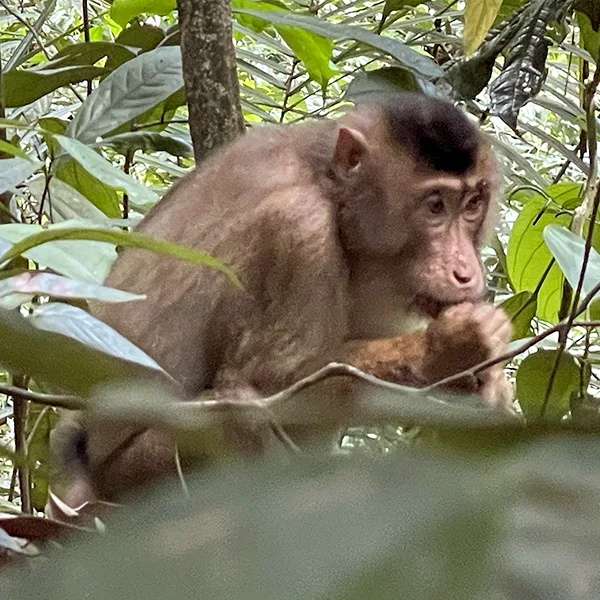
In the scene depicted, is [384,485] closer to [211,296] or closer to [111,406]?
[111,406]

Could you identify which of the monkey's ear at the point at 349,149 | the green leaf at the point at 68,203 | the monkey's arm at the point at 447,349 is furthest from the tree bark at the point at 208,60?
the monkey's arm at the point at 447,349

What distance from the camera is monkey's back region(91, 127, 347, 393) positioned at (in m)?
1.55

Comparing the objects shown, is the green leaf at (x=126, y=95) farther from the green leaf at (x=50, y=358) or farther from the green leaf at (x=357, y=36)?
the green leaf at (x=50, y=358)

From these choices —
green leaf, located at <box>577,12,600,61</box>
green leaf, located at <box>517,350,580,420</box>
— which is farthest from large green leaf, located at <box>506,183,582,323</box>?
green leaf, located at <box>517,350,580,420</box>

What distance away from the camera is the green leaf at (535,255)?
163 centimetres

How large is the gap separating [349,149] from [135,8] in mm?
463

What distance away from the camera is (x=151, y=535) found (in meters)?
0.17

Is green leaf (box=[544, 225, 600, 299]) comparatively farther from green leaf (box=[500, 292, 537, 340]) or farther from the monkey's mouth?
the monkey's mouth

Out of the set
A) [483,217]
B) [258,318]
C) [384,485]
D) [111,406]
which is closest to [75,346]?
[111,406]

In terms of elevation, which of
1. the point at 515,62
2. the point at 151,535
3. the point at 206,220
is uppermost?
the point at 151,535

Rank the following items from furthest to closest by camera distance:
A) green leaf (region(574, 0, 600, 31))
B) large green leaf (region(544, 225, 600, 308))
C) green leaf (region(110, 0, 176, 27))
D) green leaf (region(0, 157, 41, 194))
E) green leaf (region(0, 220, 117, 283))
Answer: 1. green leaf (region(110, 0, 176, 27))
2. green leaf (region(574, 0, 600, 31))
3. large green leaf (region(544, 225, 600, 308))
4. green leaf (region(0, 157, 41, 194))
5. green leaf (region(0, 220, 117, 283))

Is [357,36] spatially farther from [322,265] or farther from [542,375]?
[542,375]

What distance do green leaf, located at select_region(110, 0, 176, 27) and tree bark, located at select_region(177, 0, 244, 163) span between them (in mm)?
345

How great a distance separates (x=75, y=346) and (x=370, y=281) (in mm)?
1427
